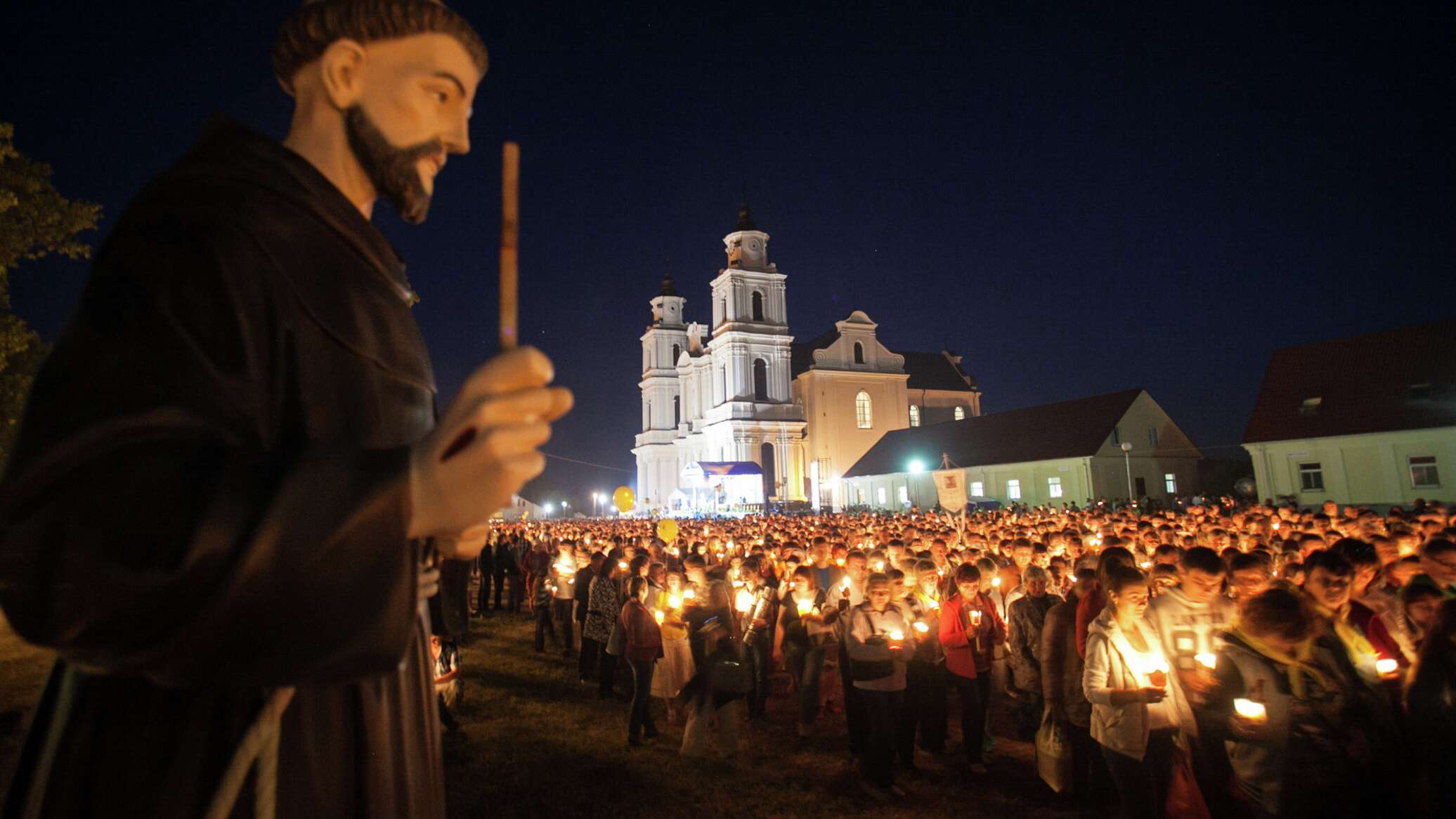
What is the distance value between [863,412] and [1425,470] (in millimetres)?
37749

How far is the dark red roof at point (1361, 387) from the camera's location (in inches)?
1156

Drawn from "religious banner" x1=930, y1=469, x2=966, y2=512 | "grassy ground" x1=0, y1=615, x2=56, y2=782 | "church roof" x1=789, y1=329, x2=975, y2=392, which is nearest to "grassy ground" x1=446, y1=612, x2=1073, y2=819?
"grassy ground" x1=0, y1=615, x2=56, y2=782

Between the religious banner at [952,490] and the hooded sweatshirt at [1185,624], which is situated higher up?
the religious banner at [952,490]

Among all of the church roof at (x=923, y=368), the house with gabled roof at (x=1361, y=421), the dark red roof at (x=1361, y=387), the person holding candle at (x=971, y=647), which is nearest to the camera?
the person holding candle at (x=971, y=647)

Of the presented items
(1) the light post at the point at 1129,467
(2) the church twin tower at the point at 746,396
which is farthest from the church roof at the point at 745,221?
(1) the light post at the point at 1129,467

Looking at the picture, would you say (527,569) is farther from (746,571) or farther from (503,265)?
(503,265)

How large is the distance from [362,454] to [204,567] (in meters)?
0.21

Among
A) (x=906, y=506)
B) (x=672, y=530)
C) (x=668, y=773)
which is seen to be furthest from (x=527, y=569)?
(x=906, y=506)

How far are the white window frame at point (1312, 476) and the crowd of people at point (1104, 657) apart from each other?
78.6 feet

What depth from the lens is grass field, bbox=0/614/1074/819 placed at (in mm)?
6785

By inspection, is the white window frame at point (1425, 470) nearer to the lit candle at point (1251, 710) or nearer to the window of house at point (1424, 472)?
the window of house at point (1424, 472)

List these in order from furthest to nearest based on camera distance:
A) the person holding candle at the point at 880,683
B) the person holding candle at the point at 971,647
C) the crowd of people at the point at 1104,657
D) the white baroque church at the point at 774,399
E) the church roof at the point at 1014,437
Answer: the white baroque church at the point at 774,399 → the church roof at the point at 1014,437 → the person holding candle at the point at 971,647 → the person holding candle at the point at 880,683 → the crowd of people at the point at 1104,657

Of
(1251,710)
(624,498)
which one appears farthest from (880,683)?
(624,498)

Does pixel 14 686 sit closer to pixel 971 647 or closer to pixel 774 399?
pixel 971 647
